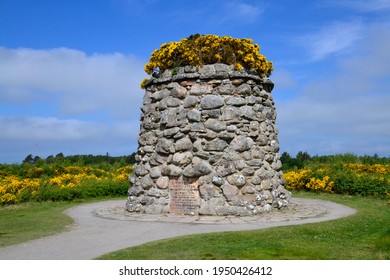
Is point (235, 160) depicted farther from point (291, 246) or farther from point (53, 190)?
point (53, 190)

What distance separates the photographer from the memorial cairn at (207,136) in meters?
10.1

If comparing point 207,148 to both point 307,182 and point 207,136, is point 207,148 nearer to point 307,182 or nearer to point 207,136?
point 207,136

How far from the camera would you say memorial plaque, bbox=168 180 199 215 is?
10170 millimetres

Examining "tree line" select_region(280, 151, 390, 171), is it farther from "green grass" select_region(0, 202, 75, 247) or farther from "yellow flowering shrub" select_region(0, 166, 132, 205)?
"green grass" select_region(0, 202, 75, 247)

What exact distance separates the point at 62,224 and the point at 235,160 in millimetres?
4276

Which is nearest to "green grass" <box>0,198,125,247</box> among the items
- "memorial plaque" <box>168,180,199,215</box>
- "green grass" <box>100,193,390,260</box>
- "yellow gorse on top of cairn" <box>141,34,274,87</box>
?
"memorial plaque" <box>168,180,199,215</box>

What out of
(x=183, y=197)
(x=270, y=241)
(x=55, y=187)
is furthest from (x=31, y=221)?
(x=270, y=241)

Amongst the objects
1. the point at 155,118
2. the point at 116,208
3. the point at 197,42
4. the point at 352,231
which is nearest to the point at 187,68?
the point at 197,42

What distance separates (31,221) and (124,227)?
2803mm

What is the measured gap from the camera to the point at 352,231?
809 cm

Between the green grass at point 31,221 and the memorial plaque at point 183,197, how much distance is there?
8.18ft

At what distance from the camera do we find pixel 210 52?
10.8 meters

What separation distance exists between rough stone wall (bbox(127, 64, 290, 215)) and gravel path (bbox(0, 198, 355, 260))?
0.48m

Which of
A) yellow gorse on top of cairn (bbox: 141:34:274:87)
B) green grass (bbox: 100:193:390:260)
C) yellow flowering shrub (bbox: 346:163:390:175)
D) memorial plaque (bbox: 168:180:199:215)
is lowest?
green grass (bbox: 100:193:390:260)
